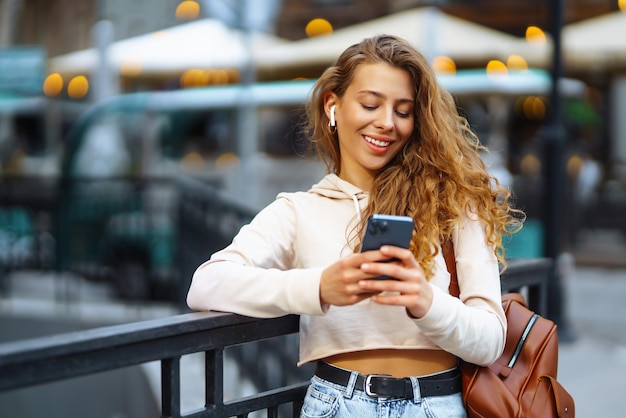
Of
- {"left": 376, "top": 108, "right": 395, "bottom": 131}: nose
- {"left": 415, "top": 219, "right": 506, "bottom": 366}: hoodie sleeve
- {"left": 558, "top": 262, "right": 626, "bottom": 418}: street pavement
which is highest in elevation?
{"left": 376, "top": 108, "right": 395, "bottom": 131}: nose

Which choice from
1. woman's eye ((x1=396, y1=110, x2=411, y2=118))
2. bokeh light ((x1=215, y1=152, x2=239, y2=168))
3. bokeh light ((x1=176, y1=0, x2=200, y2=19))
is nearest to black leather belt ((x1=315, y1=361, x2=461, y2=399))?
woman's eye ((x1=396, y1=110, x2=411, y2=118))

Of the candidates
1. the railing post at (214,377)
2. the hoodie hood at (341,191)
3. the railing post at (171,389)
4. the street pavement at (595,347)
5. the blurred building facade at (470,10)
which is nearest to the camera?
the railing post at (171,389)

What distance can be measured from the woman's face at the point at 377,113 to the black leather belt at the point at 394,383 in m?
0.51

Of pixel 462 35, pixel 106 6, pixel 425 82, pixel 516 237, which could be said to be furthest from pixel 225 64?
pixel 425 82

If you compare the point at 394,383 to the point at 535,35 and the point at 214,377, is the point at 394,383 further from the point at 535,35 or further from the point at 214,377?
the point at 535,35

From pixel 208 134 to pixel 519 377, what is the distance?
10626 millimetres

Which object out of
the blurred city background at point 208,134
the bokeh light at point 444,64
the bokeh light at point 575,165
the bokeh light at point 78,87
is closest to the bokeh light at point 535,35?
the blurred city background at point 208,134

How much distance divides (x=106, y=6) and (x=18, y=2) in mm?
3133

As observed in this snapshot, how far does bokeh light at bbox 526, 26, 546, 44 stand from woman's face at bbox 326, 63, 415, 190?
11602mm

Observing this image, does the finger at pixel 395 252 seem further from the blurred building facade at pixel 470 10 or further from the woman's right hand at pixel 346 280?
the blurred building facade at pixel 470 10

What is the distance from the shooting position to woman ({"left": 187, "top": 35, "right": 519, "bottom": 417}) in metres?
2.03

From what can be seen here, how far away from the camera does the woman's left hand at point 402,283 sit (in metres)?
1.74

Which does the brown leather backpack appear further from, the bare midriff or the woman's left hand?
the woman's left hand

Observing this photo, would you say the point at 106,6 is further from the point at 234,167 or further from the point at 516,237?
the point at 516,237
